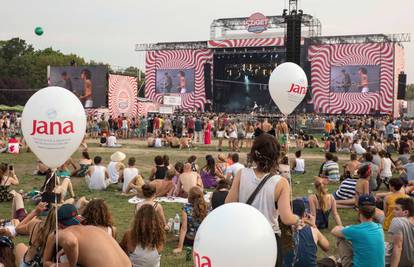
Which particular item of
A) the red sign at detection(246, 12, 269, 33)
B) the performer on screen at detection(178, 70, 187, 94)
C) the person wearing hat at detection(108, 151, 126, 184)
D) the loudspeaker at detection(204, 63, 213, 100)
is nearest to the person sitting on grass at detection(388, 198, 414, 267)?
the person wearing hat at detection(108, 151, 126, 184)

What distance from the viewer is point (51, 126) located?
5.09 meters

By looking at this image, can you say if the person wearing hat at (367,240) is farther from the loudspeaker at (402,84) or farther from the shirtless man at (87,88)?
the loudspeaker at (402,84)

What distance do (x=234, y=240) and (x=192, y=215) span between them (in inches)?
155

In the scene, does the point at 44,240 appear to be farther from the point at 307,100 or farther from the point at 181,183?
the point at 307,100

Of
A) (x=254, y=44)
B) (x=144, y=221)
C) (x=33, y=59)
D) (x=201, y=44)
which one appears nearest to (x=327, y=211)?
(x=144, y=221)

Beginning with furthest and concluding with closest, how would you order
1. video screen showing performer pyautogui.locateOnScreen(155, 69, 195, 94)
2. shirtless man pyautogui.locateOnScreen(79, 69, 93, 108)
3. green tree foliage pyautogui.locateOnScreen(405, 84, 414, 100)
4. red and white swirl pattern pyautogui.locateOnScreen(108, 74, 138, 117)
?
1. green tree foliage pyautogui.locateOnScreen(405, 84, 414, 100)
2. video screen showing performer pyautogui.locateOnScreen(155, 69, 195, 94)
3. red and white swirl pattern pyautogui.locateOnScreen(108, 74, 138, 117)
4. shirtless man pyautogui.locateOnScreen(79, 69, 93, 108)

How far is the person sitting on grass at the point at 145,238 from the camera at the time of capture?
15.4ft

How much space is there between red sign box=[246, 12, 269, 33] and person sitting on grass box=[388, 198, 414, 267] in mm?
40604

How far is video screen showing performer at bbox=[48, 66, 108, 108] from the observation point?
108 ft

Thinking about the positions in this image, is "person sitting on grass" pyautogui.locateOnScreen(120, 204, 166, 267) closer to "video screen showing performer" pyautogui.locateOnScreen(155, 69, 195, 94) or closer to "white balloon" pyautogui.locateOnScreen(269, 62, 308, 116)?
"white balloon" pyautogui.locateOnScreen(269, 62, 308, 116)

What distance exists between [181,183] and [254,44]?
36.4 metres

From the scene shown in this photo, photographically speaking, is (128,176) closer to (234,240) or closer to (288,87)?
(288,87)

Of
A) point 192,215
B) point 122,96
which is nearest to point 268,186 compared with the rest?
point 192,215

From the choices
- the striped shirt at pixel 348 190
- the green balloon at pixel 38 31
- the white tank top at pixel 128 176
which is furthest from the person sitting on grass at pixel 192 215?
the green balloon at pixel 38 31
